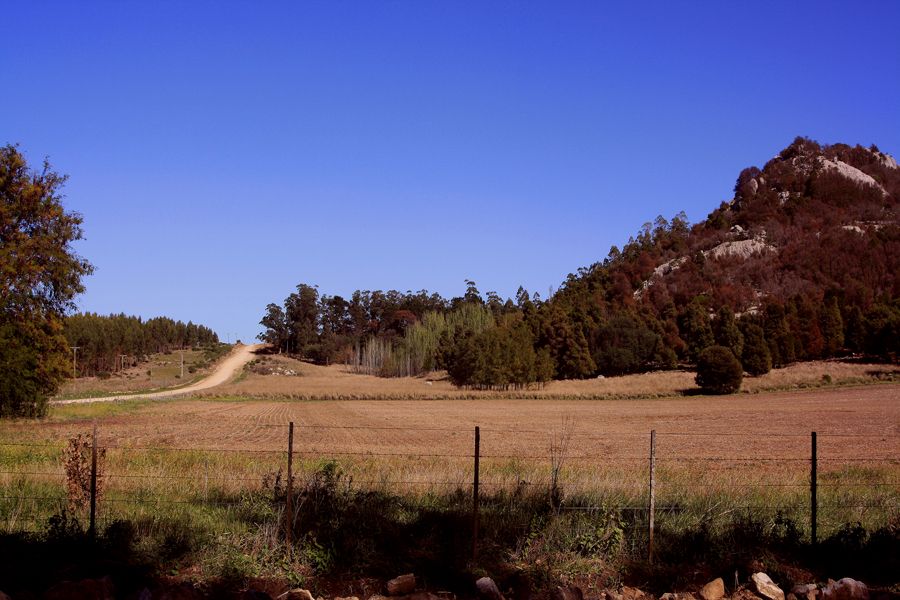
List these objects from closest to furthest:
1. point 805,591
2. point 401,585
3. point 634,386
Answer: point 401,585 < point 805,591 < point 634,386

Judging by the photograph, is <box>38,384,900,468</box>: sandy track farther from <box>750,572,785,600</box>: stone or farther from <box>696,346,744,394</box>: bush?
<box>750,572,785,600</box>: stone

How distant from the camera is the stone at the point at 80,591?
7010mm

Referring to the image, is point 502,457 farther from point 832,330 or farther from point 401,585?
point 832,330

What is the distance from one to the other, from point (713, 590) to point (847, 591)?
1397 millimetres

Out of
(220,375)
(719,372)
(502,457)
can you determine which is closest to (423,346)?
(220,375)

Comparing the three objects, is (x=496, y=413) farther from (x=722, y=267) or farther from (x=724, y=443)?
(x=722, y=267)

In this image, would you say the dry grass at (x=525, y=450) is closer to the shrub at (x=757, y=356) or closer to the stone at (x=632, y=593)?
the stone at (x=632, y=593)

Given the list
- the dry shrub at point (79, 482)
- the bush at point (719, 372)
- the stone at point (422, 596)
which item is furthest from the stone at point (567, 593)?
the bush at point (719, 372)

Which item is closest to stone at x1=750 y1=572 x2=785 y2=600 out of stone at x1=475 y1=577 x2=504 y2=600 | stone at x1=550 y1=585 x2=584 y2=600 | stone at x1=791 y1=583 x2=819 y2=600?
stone at x1=791 y1=583 x2=819 y2=600

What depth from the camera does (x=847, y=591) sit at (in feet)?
26.6

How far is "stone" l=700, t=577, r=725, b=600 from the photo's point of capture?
838 centimetres

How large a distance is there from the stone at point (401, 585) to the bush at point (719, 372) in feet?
258

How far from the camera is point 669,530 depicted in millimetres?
10227

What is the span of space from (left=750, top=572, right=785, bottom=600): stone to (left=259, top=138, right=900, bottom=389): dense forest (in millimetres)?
90727
